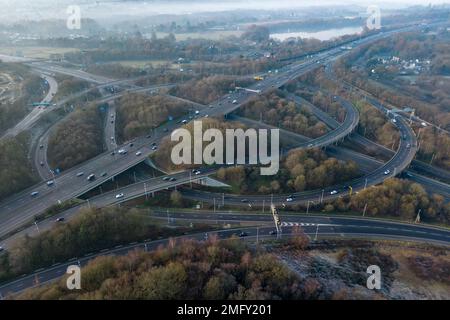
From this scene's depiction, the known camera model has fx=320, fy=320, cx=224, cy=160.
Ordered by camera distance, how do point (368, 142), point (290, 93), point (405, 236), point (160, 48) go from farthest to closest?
point (160, 48) → point (290, 93) → point (368, 142) → point (405, 236)

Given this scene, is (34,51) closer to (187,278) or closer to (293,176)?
(293,176)

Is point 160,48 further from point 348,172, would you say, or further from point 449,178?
point 449,178

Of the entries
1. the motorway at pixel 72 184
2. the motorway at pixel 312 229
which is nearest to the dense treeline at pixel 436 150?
the motorway at pixel 312 229

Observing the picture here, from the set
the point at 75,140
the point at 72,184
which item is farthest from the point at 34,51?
the point at 72,184

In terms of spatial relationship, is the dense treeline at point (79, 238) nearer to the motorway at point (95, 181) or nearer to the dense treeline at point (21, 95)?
the motorway at point (95, 181)
